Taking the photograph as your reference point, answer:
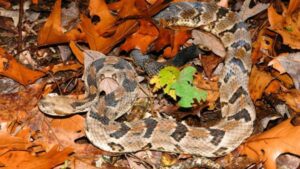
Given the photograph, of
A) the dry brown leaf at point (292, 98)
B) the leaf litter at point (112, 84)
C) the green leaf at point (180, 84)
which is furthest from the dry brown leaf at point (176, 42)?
the dry brown leaf at point (292, 98)

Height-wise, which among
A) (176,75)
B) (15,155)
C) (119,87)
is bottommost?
(15,155)

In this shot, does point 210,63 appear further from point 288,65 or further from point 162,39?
point 288,65

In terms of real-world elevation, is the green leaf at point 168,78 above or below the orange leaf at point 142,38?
below

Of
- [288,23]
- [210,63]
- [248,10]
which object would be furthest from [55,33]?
[288,23]

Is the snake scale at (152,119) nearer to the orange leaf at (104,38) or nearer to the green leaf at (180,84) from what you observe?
the orange leaf at (104,38)

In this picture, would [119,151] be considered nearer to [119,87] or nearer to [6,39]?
[119,87]

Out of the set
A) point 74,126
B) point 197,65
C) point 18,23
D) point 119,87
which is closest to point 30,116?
point 74,126
